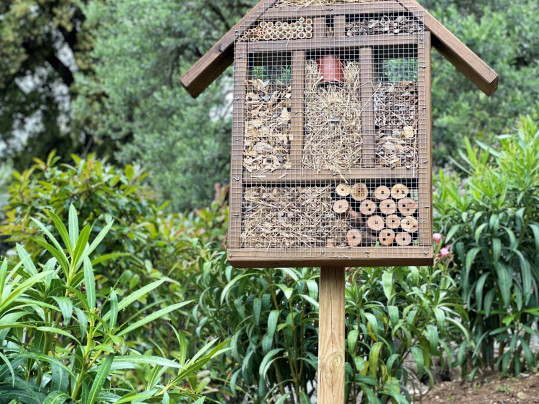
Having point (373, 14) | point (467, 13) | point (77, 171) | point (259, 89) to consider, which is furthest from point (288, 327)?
point (467, 13)

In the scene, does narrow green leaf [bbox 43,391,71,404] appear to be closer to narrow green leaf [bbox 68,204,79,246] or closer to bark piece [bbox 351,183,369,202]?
narrow green leaf [bbox 68,204,79,246]

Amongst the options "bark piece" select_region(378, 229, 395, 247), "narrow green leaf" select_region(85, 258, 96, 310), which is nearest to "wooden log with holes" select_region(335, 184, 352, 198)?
"bark piece" select_region(378, 229, 395, 247)

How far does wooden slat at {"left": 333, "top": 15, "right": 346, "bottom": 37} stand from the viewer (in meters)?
3.03

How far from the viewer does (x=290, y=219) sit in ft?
9.57

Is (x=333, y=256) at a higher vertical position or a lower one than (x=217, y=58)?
lower

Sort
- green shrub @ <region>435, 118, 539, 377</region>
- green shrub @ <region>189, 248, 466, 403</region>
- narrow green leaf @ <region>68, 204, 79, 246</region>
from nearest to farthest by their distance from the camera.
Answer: narrow green leaf @ <region>68, 204, 79, 246</region> < green shrub @ <region>189, 248, 466, 403</region> < green shrub @ <region>435, 118, 539, 377</region>

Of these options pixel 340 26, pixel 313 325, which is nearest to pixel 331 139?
pixel 340 26

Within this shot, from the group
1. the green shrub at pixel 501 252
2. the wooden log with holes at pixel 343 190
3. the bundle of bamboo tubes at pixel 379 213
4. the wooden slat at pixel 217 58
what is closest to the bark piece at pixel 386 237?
the bundle of bamboo tubes at pixel 379 213

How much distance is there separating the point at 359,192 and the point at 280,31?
2.67 ft

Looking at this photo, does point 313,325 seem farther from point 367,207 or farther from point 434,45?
point 434,45

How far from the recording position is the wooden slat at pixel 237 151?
9.53ft

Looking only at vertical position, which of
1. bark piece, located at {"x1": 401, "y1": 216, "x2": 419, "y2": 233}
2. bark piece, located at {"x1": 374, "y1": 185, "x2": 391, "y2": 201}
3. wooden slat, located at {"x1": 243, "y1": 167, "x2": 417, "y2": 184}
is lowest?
bark piece, located at {"x1": 401, "y1": 216, "x2": 419, "y2": 233}

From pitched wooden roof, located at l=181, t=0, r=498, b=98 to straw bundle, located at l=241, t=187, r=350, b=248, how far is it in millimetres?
635

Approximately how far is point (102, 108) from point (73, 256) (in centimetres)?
860
